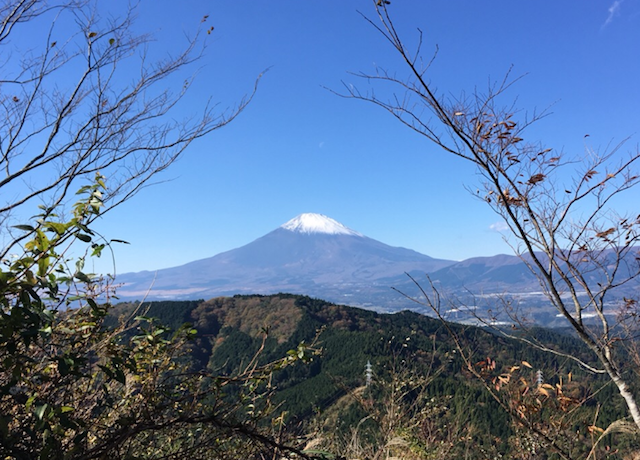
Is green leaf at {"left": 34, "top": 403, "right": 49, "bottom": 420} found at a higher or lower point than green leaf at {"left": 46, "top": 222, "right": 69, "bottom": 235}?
lower

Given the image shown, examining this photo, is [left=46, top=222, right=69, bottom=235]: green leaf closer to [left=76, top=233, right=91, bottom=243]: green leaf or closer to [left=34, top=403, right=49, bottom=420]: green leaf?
[left=76, top=233, right=91, bottom=243]: green leaf

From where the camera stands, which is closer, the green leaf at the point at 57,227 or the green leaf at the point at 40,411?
the green leaf at the point at 40,411

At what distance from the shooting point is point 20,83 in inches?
201

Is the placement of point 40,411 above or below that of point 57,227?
below

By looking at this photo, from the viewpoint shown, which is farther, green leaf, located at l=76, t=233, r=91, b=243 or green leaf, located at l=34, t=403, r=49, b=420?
green leaf, located at l=76, t=233, r=91, b=243

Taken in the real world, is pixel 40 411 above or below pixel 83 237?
below

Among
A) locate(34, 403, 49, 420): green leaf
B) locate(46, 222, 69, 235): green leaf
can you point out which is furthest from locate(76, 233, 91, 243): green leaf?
locate(34, 403, 49, 420): green leaf

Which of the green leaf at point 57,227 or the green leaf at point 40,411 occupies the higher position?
the green leaf at point 57,227

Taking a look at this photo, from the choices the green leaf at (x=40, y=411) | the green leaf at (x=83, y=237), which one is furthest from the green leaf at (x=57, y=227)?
the green leaf at (x=40, y=411)

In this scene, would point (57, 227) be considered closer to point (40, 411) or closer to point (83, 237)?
point (83, 237)

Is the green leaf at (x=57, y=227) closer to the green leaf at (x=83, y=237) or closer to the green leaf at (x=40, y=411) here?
the green leaf at (x=83, y=237)

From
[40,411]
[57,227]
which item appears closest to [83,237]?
[57,227]

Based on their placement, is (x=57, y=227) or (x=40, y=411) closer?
(x=40, y=411)

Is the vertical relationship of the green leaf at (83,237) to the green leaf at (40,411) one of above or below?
above
